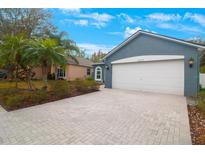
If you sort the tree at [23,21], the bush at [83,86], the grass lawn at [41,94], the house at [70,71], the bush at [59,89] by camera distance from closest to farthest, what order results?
the grass lawn at [41,94], the bush at [59,89], the bush at [83,86], the tree at [23,21], the house at [70,71]

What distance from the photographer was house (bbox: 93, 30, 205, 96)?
10195 millimetres

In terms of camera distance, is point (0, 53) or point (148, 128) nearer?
point (148, 128)

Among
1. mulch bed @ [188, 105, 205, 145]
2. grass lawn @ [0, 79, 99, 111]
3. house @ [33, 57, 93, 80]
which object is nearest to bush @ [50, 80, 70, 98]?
grass lawn @ [0, 79, 99, 111]

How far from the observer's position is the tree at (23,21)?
19031 mm

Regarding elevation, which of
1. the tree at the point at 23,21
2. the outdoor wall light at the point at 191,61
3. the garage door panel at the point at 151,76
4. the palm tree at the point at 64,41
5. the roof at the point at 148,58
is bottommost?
the garage door panel at the point at 151,76

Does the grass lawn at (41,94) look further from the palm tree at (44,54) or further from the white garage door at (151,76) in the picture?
the white garage door at (151,76)

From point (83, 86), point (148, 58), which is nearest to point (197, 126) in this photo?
point (148, 58)

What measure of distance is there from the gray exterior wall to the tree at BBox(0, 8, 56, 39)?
37.2 feet

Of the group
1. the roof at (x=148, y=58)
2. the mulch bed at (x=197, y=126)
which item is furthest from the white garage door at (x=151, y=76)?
the mulch bed at (x=197, y=126)

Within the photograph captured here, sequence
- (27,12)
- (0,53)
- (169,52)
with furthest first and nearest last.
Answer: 1. (27,12)
2. (169,52)
3. (0,53)
